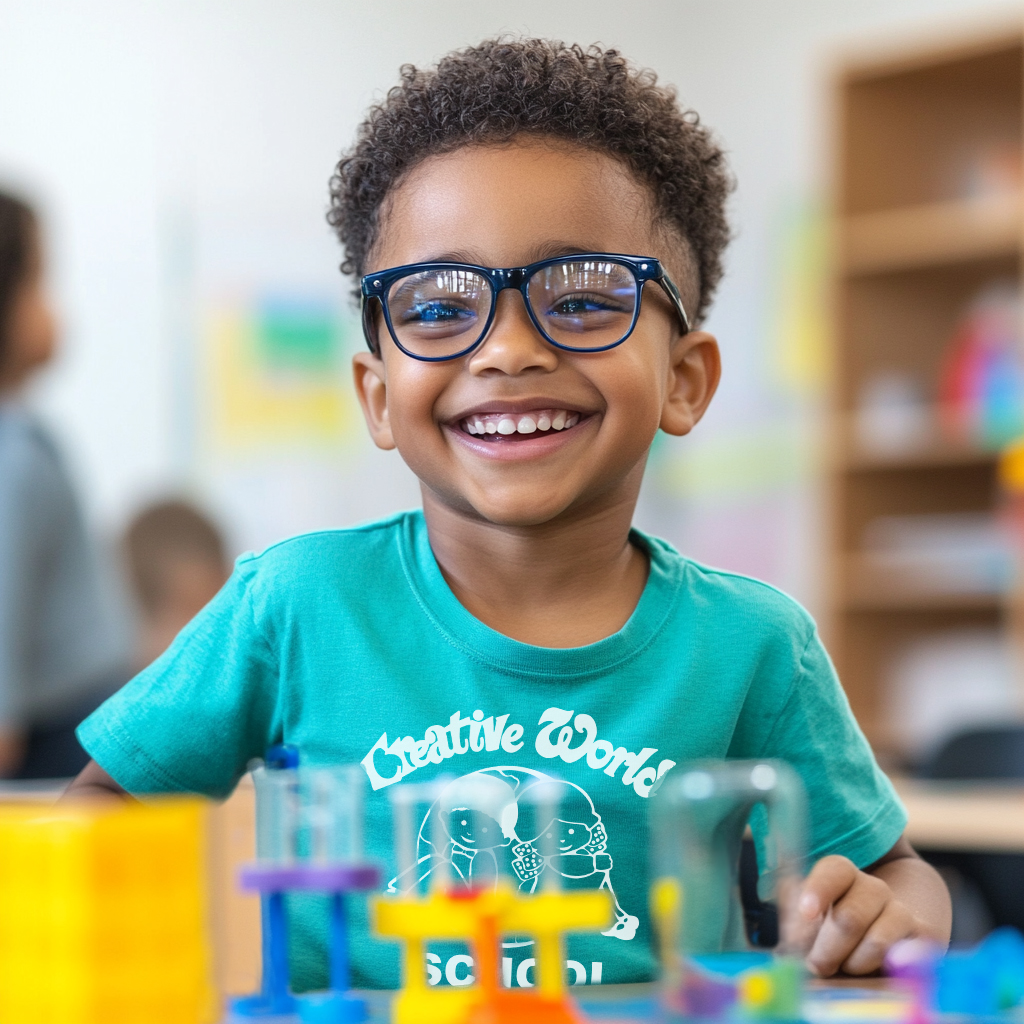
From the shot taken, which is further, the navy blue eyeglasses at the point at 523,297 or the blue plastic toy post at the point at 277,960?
the navy blue eyeglasses at the point at 523,297

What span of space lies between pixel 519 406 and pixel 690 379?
0.71 feet

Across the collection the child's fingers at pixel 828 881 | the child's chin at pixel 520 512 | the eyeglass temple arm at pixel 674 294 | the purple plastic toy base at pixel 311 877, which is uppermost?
the eyeglass temple arm at pixel 674 294

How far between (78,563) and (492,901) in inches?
73.8

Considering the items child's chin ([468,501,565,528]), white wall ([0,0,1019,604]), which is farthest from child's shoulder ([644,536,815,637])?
A: white wall ([0,0,1019,604])

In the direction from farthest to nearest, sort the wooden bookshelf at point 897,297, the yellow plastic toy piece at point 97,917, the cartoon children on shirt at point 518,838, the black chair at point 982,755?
the wooden bookshelf at point 897,297 < the black chair at point 982,755 < the cartoon children on shirt at point 518,838 < the yellow plastic toy piece at point 97,917

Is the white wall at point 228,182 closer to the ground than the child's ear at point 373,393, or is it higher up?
higher up

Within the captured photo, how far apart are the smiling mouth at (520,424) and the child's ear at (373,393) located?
13cm

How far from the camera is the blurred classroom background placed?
12.7 ft

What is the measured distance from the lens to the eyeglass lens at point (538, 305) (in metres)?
0.94

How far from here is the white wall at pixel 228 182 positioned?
12.7 ft

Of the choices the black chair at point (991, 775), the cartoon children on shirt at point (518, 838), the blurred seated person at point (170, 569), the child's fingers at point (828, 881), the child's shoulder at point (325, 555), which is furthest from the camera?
the blurred seated person at point (170, 569)

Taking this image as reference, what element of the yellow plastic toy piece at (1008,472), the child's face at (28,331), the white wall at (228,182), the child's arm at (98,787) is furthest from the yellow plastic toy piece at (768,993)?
the white wall at (228,182)

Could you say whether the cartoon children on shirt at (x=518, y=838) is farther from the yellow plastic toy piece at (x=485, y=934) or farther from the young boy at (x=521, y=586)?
the yellow plastic toy piece at (x=485, y=934)

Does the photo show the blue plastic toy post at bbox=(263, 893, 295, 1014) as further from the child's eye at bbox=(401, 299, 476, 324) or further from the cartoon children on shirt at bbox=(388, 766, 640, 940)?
the child's eye at bbox=(401, 299, 476, 324)
